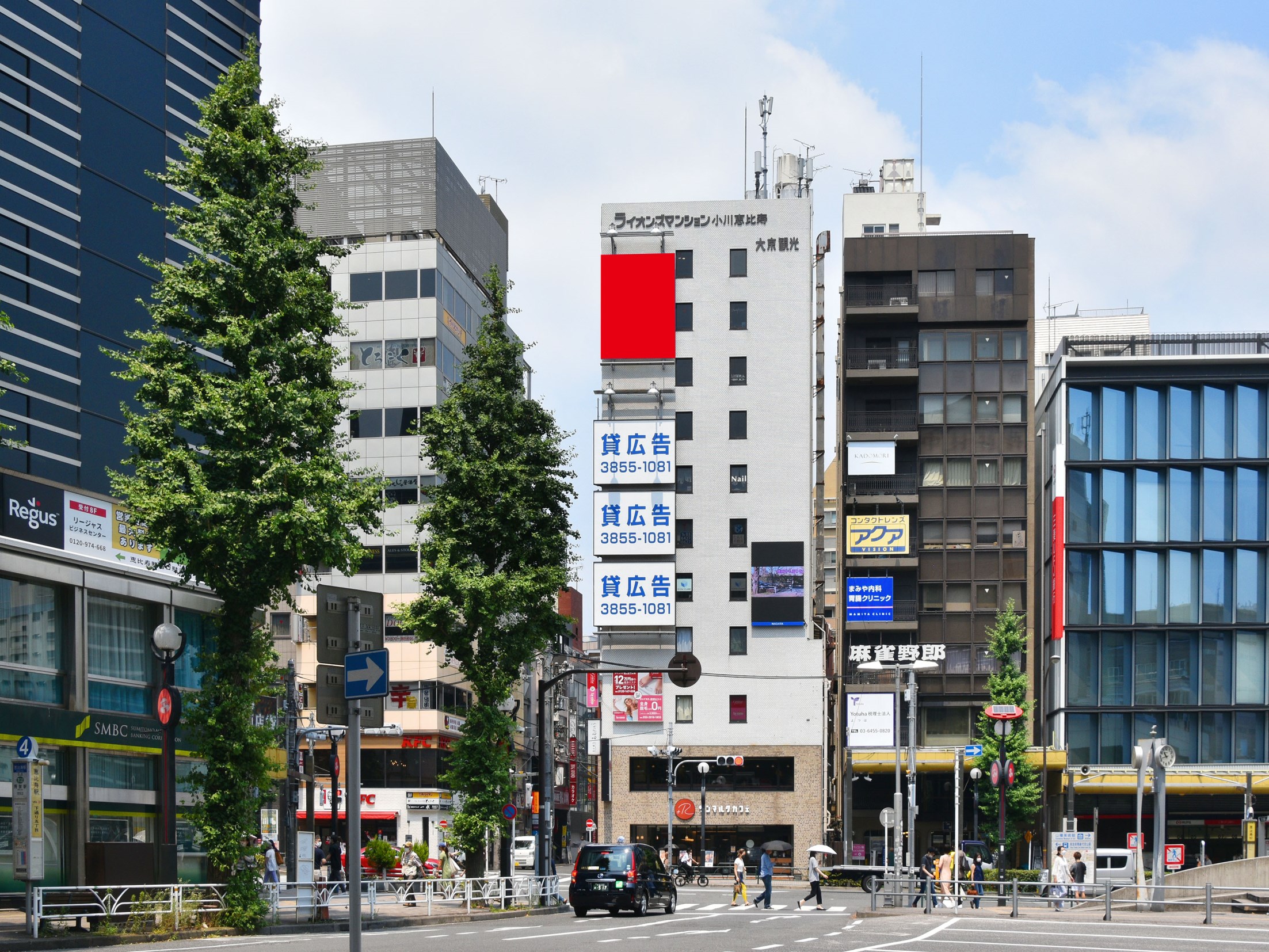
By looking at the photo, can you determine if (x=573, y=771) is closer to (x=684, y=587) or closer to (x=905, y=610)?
(x=684, y=587)

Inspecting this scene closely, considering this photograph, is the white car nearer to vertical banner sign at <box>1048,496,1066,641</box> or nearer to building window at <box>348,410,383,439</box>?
building window at <box>348,410,383,439</box>

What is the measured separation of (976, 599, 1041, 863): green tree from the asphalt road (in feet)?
113

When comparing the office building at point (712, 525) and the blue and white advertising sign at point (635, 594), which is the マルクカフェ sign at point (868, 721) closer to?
the office building at point (712, 525)

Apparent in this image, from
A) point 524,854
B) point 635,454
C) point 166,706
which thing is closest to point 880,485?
point 635,454

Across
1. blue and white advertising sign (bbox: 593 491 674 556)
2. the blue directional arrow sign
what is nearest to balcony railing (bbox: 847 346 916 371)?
blue and white advertising sign (bbox: 593 491 674 556)

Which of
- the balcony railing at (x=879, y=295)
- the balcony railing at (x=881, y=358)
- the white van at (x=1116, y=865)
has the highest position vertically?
the balcony railing at (x=879, y=295)

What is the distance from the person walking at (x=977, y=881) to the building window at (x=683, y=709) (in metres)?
20.5

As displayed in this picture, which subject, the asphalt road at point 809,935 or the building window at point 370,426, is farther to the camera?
the building window at point 370,426

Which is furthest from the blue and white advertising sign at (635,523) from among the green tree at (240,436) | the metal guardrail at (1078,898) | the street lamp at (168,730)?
the street lamp at (168,730)

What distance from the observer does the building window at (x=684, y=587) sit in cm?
7969

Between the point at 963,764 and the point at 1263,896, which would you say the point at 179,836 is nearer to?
the point at 1263,896

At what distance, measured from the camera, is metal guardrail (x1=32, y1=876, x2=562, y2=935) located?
24172 millimetres

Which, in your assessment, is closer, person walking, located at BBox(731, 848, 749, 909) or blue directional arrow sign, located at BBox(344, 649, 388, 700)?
blue directional arrow sign, located at BBox(344, 649, 388, 700)

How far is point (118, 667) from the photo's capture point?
3325 cm
